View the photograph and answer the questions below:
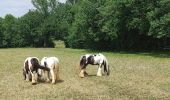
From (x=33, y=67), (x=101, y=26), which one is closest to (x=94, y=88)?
(x=33, y=67)

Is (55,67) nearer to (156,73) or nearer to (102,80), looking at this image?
(102,80)

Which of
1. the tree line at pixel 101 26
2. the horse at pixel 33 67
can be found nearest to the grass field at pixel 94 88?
the horse at pixel 33 67

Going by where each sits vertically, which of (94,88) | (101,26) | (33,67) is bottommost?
(94,88)

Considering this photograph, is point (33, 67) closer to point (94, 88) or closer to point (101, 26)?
point (94, 88)

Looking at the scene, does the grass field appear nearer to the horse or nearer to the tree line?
the horse

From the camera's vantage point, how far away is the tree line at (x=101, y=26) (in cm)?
4434

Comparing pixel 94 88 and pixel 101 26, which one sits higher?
pixel 101 26

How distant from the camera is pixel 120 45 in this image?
58844 mm

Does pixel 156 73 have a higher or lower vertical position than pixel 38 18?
lower

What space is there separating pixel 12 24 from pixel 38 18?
20.8 feet

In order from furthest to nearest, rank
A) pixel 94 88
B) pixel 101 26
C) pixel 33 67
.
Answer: pixel 101 26, pixel 33 67, pixel 94 88

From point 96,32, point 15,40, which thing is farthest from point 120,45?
point 15,40

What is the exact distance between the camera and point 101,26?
54906 millimetres

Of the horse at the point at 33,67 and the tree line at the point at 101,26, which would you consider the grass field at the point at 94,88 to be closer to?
the horse at the point at 33,67
